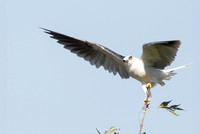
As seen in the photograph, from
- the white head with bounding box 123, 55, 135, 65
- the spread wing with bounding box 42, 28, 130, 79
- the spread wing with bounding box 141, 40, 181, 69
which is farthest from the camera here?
the spread wing with bounding box 42, 28, 130, 79

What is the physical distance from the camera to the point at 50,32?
7922 mm

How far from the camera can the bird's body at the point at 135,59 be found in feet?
22.5

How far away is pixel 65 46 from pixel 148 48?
234cm

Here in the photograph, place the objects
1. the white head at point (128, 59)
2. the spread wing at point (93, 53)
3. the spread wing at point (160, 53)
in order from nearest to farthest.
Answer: the spread wing at point (160, 53) < the white head at point (128, 59) < the spread wing at point (93, 53)

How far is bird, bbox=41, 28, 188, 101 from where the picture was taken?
6840mm

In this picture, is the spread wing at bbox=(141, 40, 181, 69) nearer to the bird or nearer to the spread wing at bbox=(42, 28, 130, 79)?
the bird

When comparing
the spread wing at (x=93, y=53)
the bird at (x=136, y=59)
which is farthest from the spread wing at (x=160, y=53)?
the spread wing at (x=93, y=53)

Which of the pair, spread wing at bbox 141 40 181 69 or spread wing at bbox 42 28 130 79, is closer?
spread wing at bbox 141 40 181 69

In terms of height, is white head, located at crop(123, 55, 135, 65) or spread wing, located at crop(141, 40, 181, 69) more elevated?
spread wing, located at crop(141, 40, 181, 69)

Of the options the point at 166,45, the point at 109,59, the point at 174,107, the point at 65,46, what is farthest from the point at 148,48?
the point at 174,107

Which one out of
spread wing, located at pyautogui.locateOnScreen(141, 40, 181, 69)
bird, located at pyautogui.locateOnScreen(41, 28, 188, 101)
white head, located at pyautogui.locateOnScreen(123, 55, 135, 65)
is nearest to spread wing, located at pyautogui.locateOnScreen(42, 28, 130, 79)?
bird, located at pyautogui.locateOnScreen(41, 28, 188, 101)

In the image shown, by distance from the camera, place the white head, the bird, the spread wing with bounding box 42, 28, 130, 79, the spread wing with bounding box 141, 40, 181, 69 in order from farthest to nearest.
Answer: the spread wing with bounding box 42, 28, 130, 79 → the white head → the bird → the spread wing with bounding box 141, 40, 181, 69

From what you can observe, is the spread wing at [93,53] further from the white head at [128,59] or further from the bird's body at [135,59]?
the white head at [128,59]

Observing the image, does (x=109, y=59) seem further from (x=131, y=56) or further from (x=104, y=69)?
(x=131, y=56)
